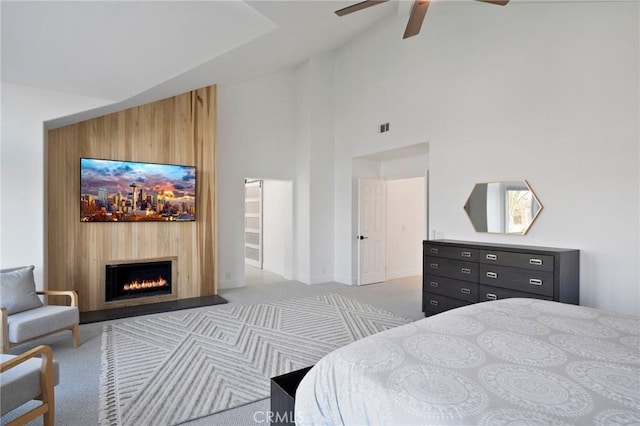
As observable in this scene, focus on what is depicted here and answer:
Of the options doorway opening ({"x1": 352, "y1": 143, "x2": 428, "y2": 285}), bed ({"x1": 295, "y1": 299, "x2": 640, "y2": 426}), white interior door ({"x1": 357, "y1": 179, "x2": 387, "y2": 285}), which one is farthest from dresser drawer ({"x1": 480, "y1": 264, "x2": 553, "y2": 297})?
white interior door ({"x1": 357, "y1": 179, "x2": 387, "y2": 285})

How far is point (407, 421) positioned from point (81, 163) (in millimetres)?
5215

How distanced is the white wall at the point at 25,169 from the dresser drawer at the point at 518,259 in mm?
5209

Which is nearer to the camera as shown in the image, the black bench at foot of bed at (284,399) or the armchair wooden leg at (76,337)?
the black bench at foot of bed at (284,399)

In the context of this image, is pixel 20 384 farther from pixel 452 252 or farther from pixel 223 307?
pixel 452 252

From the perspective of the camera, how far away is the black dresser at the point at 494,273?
11.2 feet

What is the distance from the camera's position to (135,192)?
5.03 m

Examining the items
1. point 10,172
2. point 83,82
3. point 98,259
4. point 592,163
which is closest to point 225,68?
point 83,82

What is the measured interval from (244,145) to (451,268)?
4.43 m

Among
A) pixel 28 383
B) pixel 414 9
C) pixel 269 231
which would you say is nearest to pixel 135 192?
pixel 28 383

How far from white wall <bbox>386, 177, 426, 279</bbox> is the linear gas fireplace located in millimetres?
4371

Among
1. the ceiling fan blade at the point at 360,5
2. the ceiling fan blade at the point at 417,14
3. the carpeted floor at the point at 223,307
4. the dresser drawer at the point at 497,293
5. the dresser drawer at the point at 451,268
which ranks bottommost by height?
the carpeted floor at the point at 223,307

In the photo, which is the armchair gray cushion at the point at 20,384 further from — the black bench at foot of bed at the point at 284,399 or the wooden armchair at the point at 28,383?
the black bench at foot of bed at the point at 284,399

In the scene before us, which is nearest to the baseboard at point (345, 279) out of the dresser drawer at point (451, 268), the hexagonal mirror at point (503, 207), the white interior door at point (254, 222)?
the dresser drawer at point (451, 268)

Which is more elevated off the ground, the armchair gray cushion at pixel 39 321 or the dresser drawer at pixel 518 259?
the dresser drawer at pixel 518 259
